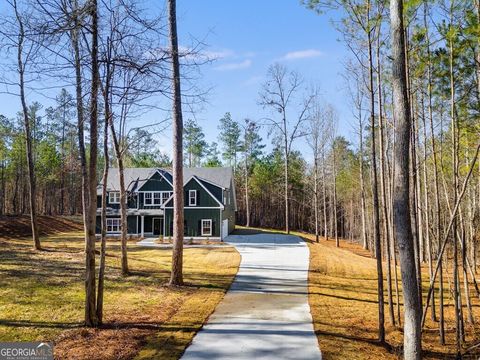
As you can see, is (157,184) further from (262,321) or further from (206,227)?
(262,321)

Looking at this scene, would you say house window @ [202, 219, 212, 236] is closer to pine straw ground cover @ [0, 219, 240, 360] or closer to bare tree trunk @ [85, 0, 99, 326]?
pine straw ground cover @ [0, 219, 240, 360]

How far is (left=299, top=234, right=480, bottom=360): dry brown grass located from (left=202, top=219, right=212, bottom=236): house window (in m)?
11.6

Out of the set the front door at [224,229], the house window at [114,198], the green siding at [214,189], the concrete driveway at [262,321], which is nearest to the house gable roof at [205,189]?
the green siding at [214,189]

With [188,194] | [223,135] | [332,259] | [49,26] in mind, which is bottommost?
[332,259]

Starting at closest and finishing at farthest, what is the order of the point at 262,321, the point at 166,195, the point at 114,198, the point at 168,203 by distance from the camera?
the point at 262,321
the point at 168,203
the point at 166,195
the point at 114,198

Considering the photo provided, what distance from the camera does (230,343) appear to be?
632 centimetres

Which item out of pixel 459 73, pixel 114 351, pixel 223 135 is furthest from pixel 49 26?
pixel 223 135

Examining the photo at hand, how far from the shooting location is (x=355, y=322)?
7.90 metres

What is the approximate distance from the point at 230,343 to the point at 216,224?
18.3 m

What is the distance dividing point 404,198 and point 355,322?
4.28 meters

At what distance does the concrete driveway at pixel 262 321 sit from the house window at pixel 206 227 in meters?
9.85

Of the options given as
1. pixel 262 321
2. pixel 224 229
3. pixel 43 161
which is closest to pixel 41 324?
pixel 262 321

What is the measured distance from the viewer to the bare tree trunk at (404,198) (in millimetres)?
4629

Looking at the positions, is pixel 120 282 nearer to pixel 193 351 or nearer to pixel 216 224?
pixel 193 351
